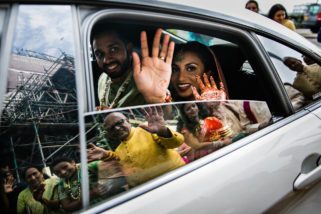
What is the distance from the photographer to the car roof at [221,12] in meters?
1.34

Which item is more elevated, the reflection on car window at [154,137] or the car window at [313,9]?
the car window at [313,9]

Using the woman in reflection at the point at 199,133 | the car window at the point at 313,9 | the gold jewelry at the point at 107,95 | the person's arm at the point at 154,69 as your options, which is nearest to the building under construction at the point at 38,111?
the gold jewelry at the point at 107,95

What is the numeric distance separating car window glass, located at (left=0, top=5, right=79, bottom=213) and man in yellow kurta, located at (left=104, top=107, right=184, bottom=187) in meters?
0.16

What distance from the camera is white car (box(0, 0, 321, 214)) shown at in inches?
42.9

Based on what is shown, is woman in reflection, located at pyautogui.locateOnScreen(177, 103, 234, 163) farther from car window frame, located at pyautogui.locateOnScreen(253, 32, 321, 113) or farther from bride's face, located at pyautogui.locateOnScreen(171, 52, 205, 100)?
car window frame, located at pyautogui.locateOnScreen(253, 32, 321, 113)

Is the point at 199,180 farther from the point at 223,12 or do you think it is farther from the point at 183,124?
the point at 223,12

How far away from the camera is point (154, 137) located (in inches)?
53.4

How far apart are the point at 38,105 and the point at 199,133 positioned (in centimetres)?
63

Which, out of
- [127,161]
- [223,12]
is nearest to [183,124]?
[127,161]

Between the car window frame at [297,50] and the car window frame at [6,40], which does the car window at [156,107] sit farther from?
the car window frame at [6,40]

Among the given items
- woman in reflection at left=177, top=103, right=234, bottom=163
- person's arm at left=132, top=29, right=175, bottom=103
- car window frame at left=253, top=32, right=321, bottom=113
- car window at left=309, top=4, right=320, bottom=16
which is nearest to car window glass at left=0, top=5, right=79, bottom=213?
person's arm at left=132, top=29, right=175, bottom=103

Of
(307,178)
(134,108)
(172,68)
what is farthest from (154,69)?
(307,178)

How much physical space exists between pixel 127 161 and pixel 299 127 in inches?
36.0

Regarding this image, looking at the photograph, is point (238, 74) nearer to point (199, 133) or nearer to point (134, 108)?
point (199, 133)
